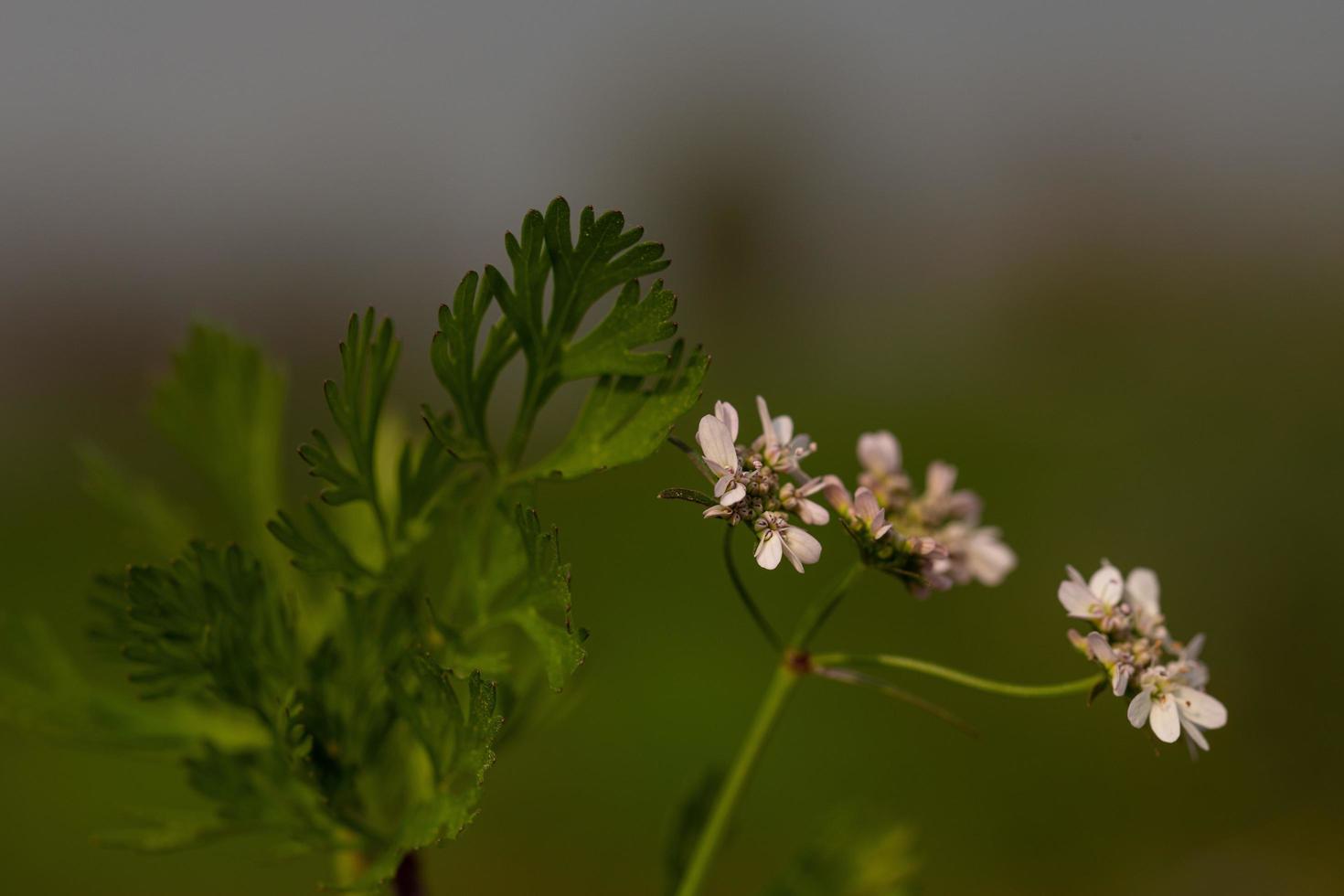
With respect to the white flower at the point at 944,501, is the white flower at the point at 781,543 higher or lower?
lower

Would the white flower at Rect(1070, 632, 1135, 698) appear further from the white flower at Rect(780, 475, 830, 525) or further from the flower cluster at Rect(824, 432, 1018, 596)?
the white flower at Rect(780, 475, 830, 525)

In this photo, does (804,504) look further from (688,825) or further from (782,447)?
(688,825)

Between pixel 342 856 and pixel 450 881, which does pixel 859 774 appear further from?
pixel 342 856

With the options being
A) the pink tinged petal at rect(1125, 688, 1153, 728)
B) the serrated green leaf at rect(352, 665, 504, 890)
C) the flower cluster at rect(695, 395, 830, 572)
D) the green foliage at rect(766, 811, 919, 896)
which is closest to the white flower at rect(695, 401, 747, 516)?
the flower cluster at rect(695, 395, 830, 572)

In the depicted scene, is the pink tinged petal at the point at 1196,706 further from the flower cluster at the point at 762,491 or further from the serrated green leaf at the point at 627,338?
the serrated green leaf at the point at 627,338

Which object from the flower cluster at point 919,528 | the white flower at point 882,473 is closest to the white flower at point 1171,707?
the flower cluster at point 919,528
